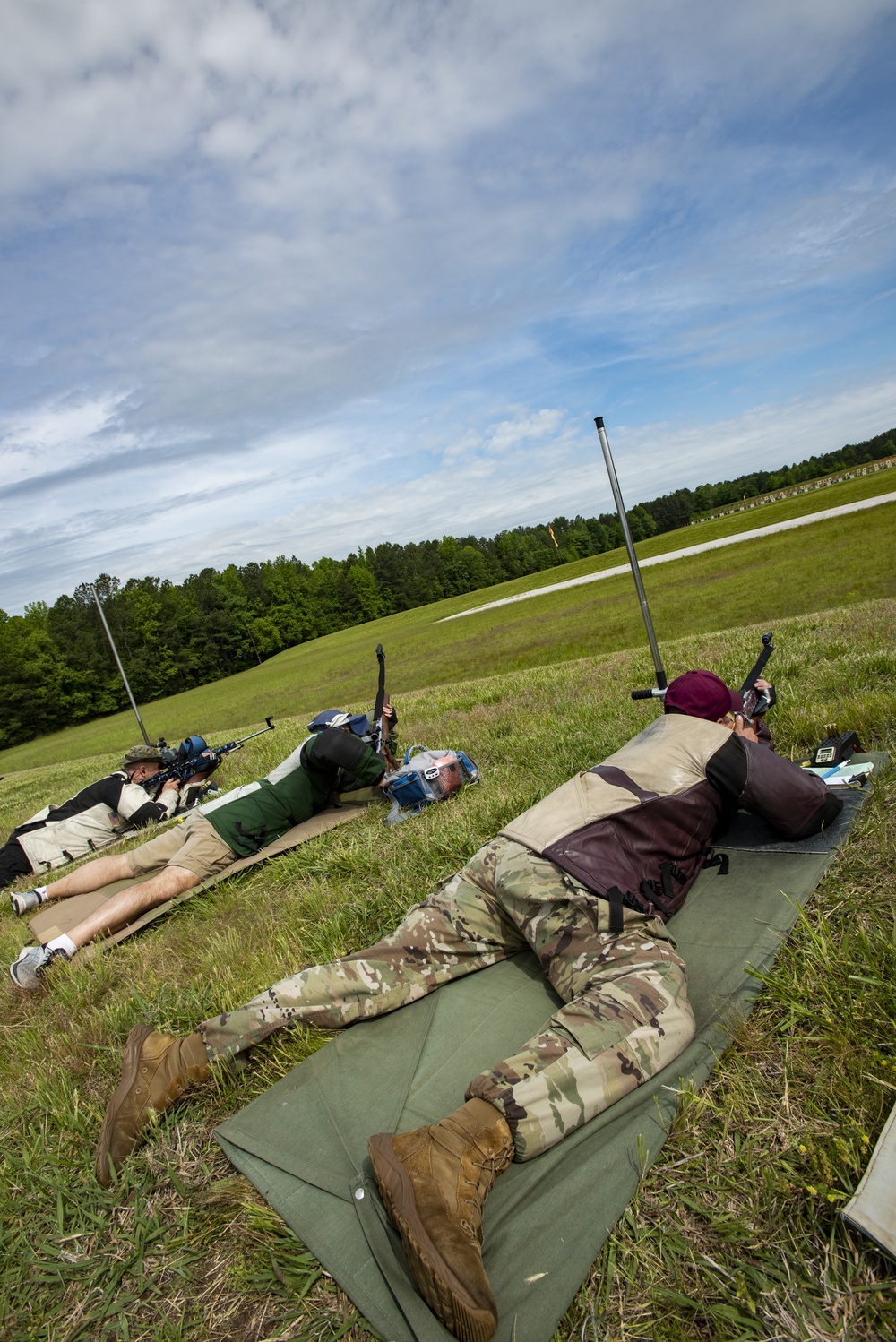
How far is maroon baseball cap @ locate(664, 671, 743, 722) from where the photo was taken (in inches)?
153

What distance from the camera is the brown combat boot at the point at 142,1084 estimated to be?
283 cm

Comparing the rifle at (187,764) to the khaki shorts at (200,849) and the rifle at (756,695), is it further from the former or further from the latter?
the rifle at (756,695)

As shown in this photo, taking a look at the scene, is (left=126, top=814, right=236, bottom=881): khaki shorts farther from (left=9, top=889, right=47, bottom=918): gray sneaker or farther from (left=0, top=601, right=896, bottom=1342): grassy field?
(left=9, top=889, right=47, bottom=918): gray sneaker

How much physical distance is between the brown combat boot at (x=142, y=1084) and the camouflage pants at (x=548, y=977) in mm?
107

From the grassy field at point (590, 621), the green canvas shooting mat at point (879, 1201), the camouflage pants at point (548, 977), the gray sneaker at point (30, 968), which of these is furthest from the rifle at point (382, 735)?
the grassy field at point (590, 621)

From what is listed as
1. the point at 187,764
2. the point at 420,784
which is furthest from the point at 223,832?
the point at 187,764

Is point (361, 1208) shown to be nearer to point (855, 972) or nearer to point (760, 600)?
point (855, 972)

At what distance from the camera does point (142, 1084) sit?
2.97 meters

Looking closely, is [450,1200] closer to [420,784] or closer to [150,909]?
[150,909]

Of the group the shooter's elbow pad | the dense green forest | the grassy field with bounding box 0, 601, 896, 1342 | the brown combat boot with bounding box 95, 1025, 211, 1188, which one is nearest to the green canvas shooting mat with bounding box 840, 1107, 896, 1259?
the grassy field with bounding box 0, 601, 896, 1342

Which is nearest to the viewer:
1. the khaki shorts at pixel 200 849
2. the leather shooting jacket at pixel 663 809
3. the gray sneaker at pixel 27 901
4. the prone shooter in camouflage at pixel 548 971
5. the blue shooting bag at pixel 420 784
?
the prone shooter in camouflage at pixel 548 971

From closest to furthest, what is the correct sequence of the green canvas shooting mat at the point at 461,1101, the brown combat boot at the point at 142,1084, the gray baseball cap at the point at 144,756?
1. the green canvas shooting mat at the point at 461,1101
2. the brown combat boot at the point at 142,1084
3. the gray baseball cap at the point at 144,756

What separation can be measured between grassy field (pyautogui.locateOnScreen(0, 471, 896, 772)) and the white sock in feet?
38.2

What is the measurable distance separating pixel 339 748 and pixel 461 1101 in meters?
3.41
